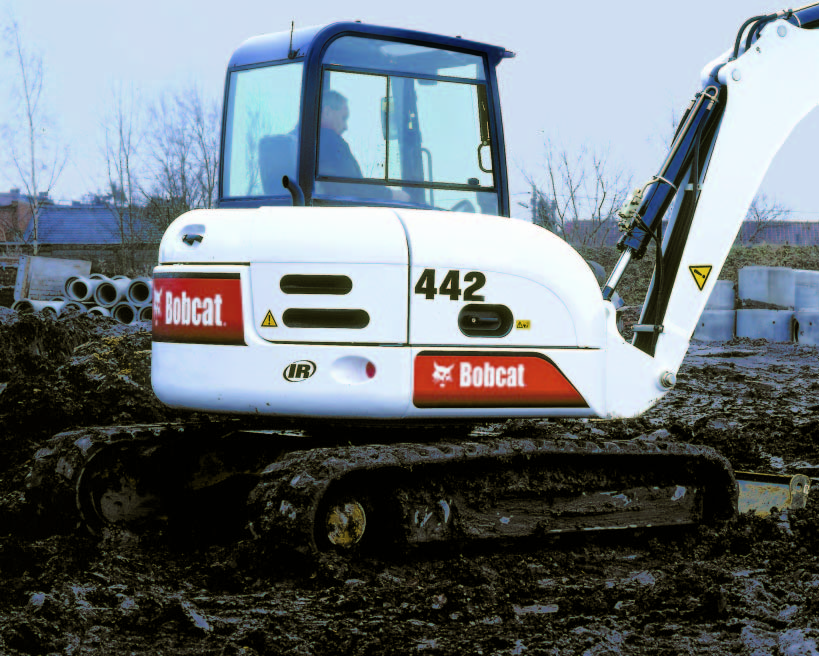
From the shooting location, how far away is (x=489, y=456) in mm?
4723

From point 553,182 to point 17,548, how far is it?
31.0m

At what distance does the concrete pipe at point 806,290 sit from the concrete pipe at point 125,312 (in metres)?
13.8

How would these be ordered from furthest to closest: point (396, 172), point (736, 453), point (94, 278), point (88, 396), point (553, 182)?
1. point (553, 182)
2. point (94, 278)
3. point (88, 396)
4. point (736, 453)
5. point (396, 172)

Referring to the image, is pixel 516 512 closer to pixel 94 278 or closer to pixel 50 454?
pixel 50 454

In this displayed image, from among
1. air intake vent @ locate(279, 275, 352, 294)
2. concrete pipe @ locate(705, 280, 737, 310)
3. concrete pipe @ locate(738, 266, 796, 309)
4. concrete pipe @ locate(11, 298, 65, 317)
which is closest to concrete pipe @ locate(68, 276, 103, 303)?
concrete pipe @ locate(11, 298, 65, 317)

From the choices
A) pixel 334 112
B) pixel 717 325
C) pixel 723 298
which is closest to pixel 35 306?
pixel 717 325

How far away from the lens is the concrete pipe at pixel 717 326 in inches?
806

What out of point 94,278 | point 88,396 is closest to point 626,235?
point 88,396

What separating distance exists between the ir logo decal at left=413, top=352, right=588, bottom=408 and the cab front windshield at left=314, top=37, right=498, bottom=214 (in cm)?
95

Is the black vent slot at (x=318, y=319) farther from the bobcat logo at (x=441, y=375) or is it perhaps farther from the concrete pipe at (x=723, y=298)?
the concrete pipe at (x=723, y=298)

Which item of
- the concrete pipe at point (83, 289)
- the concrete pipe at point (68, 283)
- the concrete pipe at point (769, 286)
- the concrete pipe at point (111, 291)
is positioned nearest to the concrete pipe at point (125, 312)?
the concrete pipe at point (111, 291)

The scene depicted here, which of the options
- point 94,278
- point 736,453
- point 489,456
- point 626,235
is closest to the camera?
point 489,456

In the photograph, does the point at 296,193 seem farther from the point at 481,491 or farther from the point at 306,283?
the point at 481,491

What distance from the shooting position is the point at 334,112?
5023 millimetres
